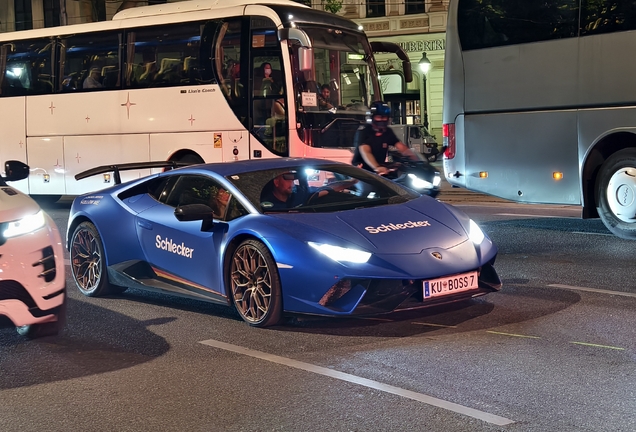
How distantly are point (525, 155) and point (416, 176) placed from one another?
2289 millimetres

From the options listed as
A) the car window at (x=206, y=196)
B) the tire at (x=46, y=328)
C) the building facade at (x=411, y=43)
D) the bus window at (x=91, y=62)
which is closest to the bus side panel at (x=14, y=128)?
the bus window at (x=91, y=62)

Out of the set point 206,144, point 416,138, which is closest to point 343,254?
point 206,144

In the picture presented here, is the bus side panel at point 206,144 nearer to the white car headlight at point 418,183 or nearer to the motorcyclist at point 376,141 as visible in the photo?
the motorcyclist at point 376,141

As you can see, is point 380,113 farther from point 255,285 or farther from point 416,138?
point 416,138

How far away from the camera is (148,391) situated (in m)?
5.62

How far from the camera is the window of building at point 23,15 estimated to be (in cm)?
4731

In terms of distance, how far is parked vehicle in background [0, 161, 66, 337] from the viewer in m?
6.23

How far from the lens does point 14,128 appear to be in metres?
20.0

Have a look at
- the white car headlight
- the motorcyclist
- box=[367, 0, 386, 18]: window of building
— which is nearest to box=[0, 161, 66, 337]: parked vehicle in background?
the motorcyclist

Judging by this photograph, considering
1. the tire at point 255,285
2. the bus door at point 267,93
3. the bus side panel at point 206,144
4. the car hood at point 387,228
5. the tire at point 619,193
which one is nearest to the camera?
the car hood at point 387,228

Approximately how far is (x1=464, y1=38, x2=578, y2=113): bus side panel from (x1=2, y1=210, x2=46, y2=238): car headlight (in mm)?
7670

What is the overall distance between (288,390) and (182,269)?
2.62 m

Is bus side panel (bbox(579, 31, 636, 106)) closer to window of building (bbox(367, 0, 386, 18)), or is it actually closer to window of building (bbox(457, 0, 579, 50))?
window of building (bbox(457, 0, 579, 50))

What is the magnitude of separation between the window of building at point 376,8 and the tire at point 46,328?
35.6 metres
